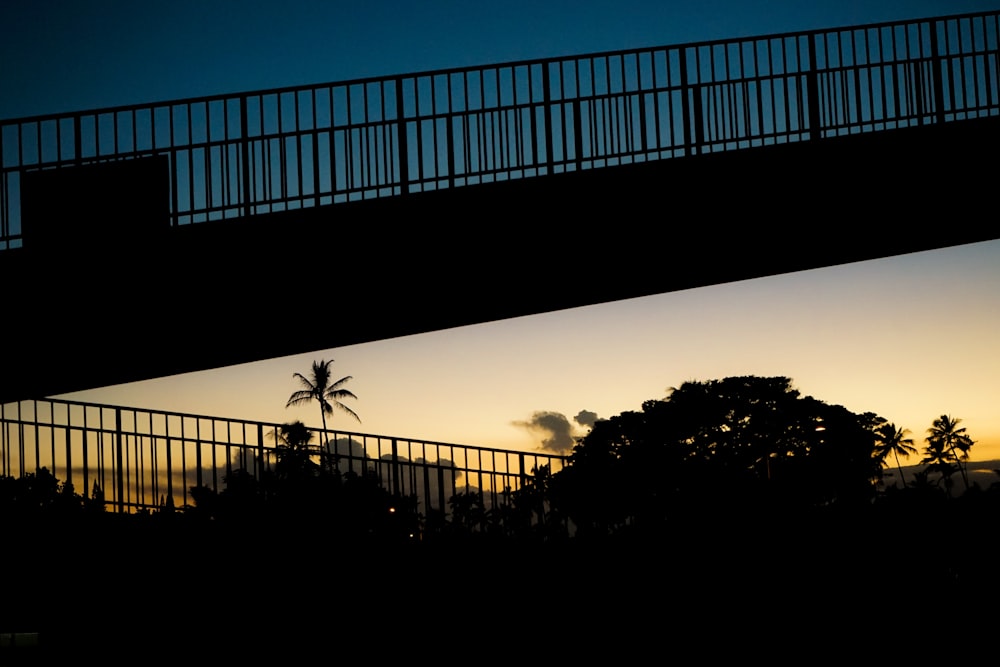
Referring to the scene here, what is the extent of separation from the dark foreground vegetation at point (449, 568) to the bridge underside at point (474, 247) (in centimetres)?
170

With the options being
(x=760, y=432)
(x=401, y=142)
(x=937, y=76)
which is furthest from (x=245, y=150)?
(x=760, y=432)

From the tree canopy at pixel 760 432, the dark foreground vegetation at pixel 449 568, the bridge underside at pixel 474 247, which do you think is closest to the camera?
the bridge underside at pixel 474 247

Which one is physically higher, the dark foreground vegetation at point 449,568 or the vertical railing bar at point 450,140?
the vertical railing bar at point 450,140

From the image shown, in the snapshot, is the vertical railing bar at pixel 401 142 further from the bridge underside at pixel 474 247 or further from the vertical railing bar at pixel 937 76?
the vertical railing bar at pixel 937 76

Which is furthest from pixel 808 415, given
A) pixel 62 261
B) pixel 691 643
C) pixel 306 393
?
pixel 62 261

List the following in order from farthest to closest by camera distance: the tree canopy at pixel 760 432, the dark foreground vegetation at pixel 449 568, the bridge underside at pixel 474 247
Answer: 1. the tree canopy at pixel 760 432
2. the dark foreground vegetation at pixel 449 568
3. the bridge underside at pixel 474 247

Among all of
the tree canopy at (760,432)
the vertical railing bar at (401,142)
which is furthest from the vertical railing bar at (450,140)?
the tree canopy at (760,432)

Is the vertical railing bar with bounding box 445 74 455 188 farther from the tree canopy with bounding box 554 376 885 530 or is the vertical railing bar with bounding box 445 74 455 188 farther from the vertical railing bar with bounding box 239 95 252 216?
the tree canopy with bounding box 554 376 885 530

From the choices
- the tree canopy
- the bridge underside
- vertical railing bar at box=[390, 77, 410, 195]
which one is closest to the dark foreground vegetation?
the bridge underside

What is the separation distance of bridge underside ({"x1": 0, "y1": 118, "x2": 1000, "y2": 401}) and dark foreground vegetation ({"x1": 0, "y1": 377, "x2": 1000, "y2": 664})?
1.70m

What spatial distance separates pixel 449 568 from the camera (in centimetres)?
1208

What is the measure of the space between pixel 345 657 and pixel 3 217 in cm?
606

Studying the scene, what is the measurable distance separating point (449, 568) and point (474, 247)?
401 cm

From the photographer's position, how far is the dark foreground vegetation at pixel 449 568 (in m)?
10.9
